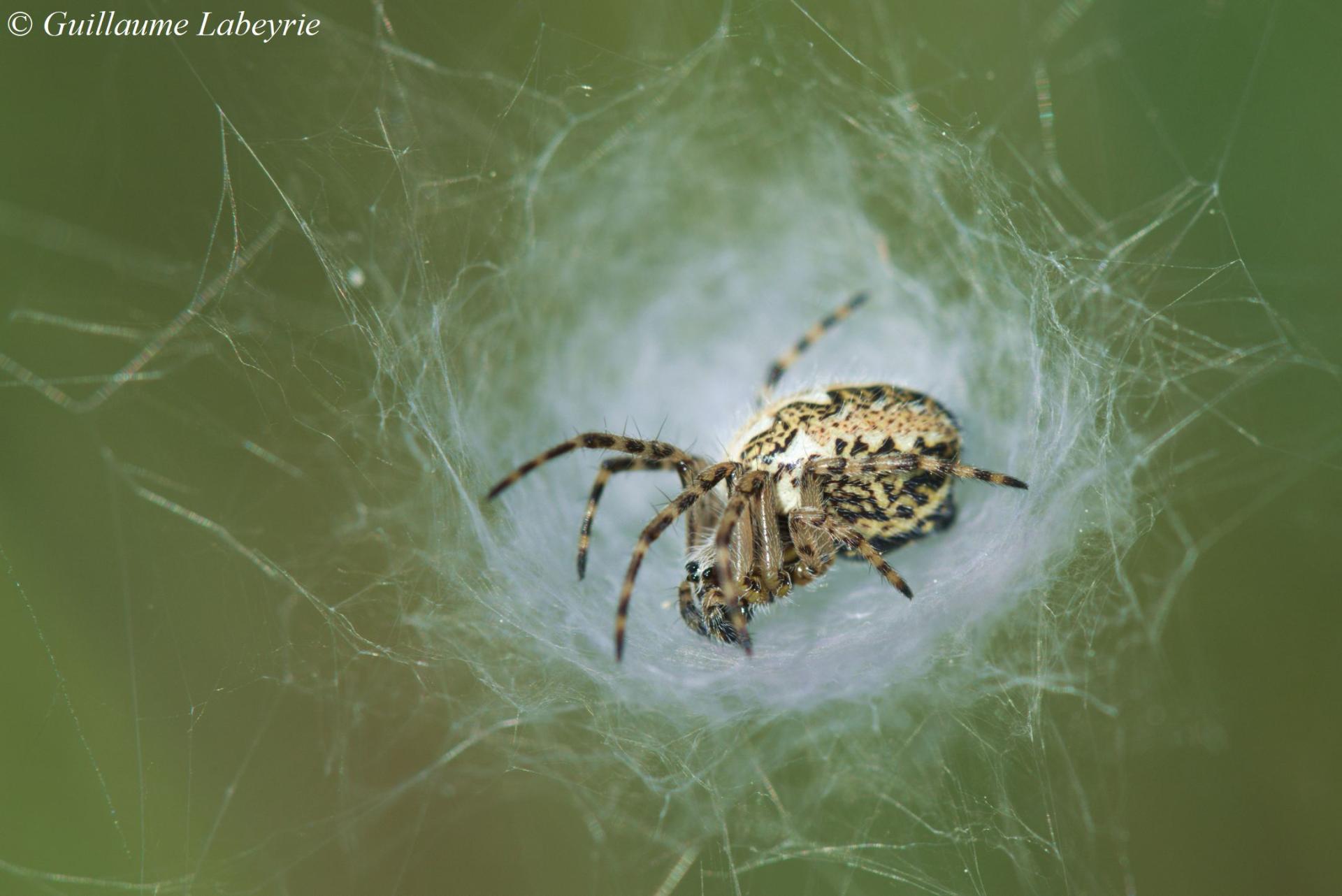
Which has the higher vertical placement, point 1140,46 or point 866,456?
point 1140,46

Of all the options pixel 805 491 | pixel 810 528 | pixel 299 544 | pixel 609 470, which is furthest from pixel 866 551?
pixel 299 544

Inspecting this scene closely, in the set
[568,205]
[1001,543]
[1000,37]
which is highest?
[568,205]

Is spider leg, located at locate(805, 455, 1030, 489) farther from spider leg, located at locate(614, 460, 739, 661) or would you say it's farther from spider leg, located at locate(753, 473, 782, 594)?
spider leg, located at locate(614, 460, 739, 661)

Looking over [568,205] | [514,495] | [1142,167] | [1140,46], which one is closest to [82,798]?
[514,495]

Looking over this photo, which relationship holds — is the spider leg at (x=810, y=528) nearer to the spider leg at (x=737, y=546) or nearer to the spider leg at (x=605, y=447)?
the spider leg at (x=737, y=546)

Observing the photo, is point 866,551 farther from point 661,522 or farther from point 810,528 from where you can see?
point 661,522

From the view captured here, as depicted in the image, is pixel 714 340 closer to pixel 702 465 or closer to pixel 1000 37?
pixel 702 465
